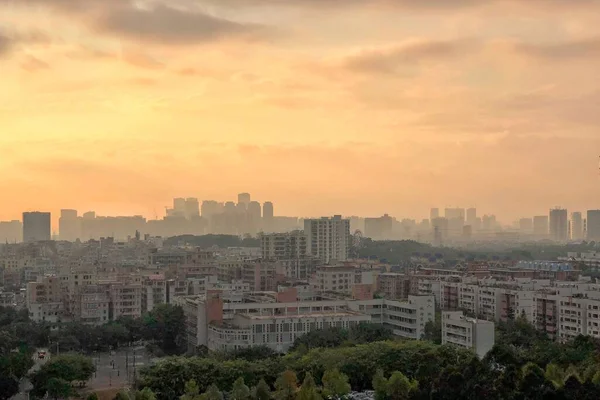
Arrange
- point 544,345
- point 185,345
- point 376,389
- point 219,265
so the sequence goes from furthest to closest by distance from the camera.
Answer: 1. point 219,265
2. point 185,345
3. point 544,345
4. point 376,389

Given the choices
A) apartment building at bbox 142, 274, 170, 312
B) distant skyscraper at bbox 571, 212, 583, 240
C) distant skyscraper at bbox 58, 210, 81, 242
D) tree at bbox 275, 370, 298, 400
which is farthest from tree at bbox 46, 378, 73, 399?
distant skyscraper at bbox 571, 212, 583, 240

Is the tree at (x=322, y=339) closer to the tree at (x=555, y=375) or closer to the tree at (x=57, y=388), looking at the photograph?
the tree at (x=57, y=388)

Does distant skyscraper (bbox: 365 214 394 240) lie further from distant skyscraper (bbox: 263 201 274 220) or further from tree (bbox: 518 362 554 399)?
tree (bbox: 518 362 554 399)

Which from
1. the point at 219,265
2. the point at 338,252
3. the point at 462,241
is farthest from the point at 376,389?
the point at 462,241

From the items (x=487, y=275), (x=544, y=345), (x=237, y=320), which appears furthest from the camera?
(x=487, y=275)

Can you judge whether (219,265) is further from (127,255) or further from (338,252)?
(127,255)

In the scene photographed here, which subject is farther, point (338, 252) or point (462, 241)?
point (462, 241)

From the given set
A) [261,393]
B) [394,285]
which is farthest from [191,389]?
[394,285]

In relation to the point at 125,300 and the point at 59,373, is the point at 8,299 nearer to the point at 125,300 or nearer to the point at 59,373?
the point at 125,300
